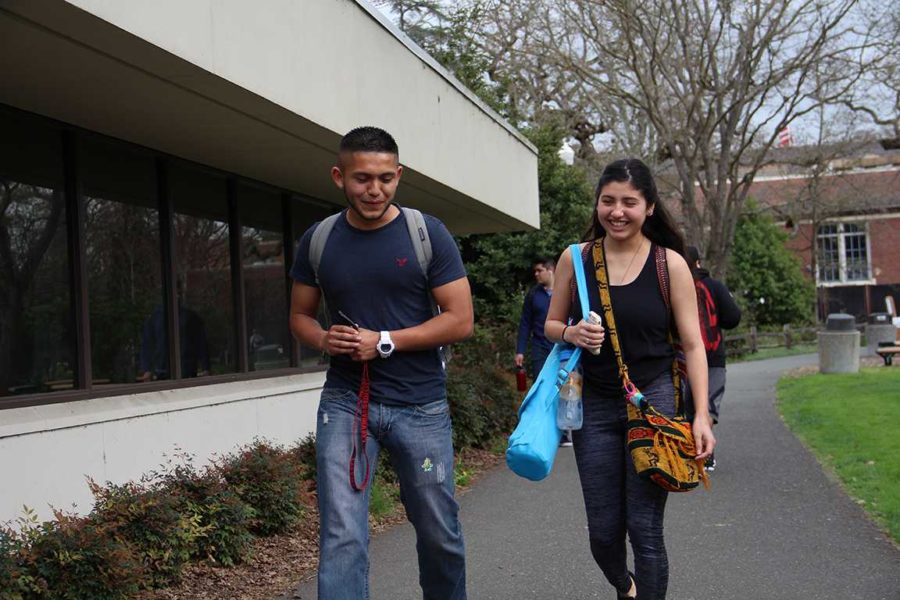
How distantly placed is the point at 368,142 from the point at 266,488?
3.70 meters

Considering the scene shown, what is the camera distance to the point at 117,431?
21.6 feet

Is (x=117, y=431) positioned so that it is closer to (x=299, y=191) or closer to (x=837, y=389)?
(x=299, y=191)

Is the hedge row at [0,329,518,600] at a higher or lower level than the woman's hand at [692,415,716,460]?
lower

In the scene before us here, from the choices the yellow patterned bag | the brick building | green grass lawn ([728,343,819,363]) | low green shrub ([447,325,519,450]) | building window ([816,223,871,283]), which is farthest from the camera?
building window ([816,223,871,283])

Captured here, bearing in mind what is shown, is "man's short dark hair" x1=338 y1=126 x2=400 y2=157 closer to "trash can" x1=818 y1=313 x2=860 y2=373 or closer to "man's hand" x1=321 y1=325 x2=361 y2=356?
"man's hand" x1=321 y1=325 x2=361 y2=356

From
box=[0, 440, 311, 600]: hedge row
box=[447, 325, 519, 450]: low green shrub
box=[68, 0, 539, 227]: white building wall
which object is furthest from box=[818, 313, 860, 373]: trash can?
box=[0, 440, 311, 600]: hedge row

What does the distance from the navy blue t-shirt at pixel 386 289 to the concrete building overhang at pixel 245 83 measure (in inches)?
70.1

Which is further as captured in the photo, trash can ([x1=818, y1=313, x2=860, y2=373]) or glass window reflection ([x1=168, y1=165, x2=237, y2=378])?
trash can ([x1=818, y1=313, x2=860, y2=373])

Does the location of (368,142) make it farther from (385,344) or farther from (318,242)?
(385,344)

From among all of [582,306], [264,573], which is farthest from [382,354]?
[264,573]

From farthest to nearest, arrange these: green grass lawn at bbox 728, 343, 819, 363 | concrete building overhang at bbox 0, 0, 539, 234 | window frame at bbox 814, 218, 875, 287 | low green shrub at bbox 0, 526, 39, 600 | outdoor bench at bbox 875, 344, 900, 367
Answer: window frame at bbox 814, 218, 875, 287, green grass lawn at bbox 728, 343, 819, 363, outdoor bench at bbox 875, 344, 900, 367, concrete building overhang at bbox 0, 0, 539, 234, low green shrub at bbox 0, 526, 39, 600

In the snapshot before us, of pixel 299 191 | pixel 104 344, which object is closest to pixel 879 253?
pixel 299 191

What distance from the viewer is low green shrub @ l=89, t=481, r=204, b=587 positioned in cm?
554

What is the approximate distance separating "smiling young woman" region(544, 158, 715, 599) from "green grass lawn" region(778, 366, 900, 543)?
11.1ft
